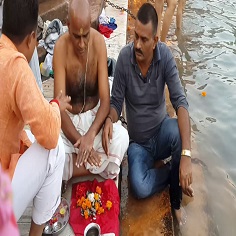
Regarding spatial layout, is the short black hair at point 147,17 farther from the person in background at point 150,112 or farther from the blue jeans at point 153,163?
the blue jeans at point 153,163

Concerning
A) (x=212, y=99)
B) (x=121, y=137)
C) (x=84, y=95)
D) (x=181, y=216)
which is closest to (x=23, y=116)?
(x=121, y=137)

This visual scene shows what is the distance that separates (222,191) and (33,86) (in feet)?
10.0

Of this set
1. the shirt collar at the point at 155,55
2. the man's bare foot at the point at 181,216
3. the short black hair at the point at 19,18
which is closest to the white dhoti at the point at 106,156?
the shirt collar at the point at 155,55

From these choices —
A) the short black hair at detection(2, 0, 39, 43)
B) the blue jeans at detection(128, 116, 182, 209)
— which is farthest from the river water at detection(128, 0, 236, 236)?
the short black hair at detection(2, 0, 39, 43)

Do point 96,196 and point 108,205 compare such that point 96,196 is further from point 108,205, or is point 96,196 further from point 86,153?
point 86,153

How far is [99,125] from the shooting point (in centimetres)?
321

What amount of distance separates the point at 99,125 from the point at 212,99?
10.9 ft

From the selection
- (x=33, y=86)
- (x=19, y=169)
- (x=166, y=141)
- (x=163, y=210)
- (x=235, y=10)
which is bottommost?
(x=235, y=10)

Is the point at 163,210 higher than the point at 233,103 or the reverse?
higher

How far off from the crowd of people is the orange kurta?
0.4 inches

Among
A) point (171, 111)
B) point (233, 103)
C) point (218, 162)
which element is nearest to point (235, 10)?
point (233, 103)

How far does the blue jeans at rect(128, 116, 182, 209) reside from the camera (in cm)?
337

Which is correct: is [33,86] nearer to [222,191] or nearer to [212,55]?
[222,191]

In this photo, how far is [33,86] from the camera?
79.4 inches
